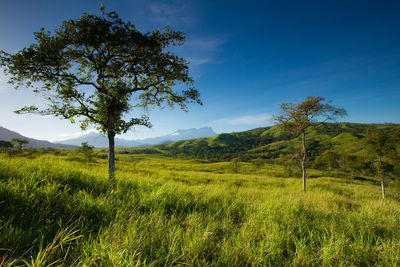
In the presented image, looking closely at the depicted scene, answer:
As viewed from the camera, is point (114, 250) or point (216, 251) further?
point (216, 251)

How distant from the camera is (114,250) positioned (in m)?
1.42

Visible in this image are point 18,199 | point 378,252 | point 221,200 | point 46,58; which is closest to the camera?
point 378,252

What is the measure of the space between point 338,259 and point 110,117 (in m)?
9.34

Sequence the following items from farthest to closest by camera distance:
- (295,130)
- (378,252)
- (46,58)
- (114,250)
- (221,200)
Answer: (295,130), (46,58), (221,200), (378,252), (114,250)

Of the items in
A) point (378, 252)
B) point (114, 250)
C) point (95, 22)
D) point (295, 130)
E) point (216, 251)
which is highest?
point (95, 22)

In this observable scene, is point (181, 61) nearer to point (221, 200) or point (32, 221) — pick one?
point (221, 200)

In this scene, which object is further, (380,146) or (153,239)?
(380,146)

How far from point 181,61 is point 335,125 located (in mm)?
15087

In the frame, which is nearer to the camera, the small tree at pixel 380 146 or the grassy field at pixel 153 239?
the grassy field at pixel 153 239

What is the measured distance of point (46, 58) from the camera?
607cm

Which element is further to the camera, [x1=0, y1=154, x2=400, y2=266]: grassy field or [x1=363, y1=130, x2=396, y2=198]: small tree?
[x1=363, y1=130, x2=396, y2=198]: small tree

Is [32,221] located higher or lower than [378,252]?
higher

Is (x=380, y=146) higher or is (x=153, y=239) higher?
(x=153, y=239)

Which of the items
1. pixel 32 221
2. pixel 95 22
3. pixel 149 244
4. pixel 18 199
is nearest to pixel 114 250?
pixel 149 244
